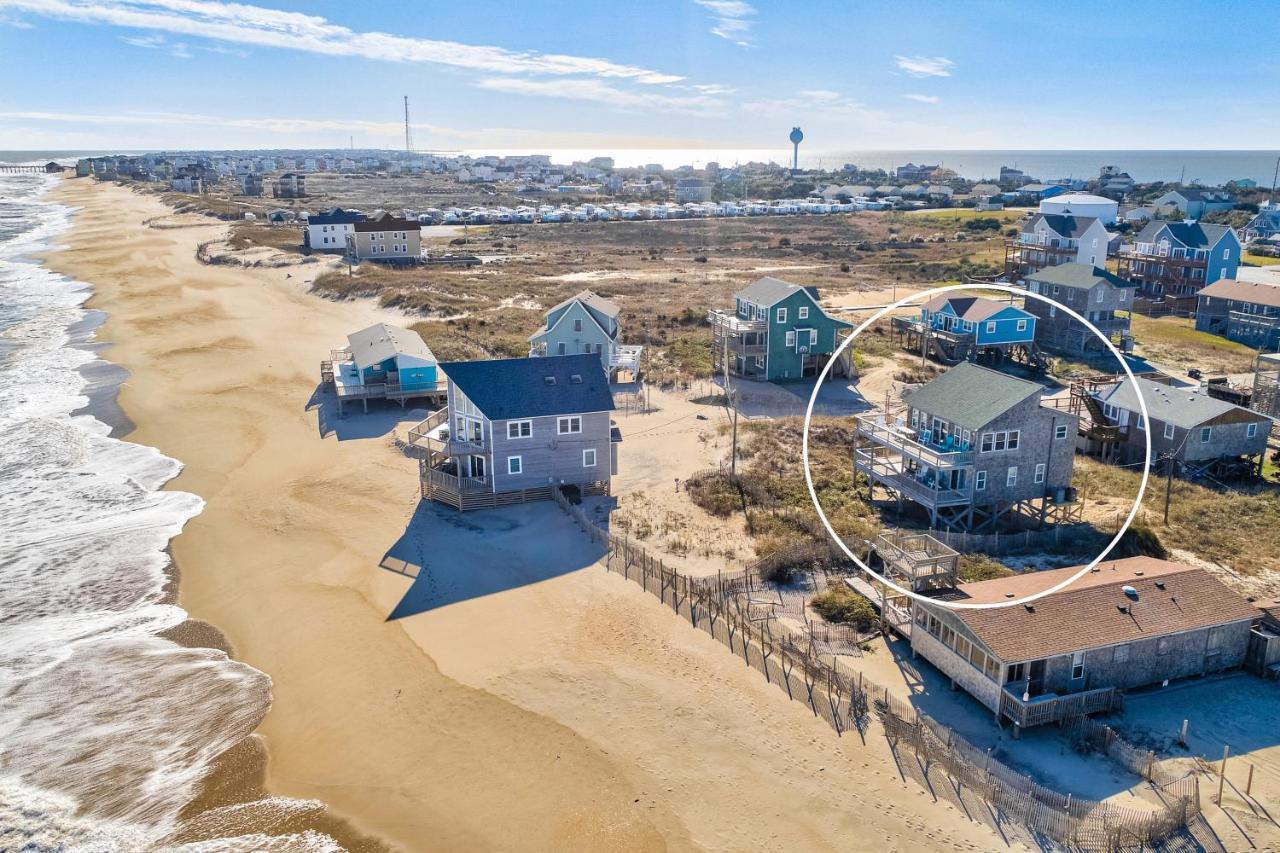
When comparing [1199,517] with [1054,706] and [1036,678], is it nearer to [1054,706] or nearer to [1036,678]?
[1036,678]

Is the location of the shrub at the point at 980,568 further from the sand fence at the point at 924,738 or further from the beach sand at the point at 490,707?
the beach sand at the point at 490,707

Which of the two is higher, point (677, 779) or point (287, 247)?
point (287, 247)

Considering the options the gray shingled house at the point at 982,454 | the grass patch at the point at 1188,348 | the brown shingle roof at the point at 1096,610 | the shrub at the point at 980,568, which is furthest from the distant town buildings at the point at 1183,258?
the brown shingle roof at the point at 1096,610

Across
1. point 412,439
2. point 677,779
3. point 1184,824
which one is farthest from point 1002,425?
point 412,439

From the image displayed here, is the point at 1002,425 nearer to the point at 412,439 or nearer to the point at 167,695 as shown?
the point at 412,439

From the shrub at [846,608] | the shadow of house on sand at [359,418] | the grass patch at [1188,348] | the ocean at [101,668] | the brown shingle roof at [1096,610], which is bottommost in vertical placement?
the ocean at [101,668]
